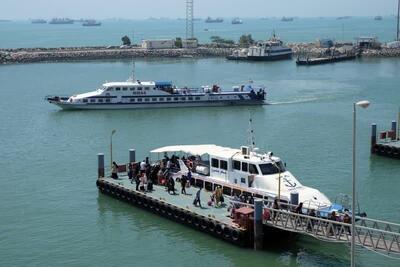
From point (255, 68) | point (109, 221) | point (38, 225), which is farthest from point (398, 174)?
point (255, 68)

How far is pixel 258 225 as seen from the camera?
29344 mm

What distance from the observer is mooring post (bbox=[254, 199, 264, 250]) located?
2894 cm

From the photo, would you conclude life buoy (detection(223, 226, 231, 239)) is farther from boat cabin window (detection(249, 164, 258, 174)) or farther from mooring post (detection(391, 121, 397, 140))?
mooring post (detection(391, 121, 397, 140))

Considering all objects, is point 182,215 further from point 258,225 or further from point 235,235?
point 258,225

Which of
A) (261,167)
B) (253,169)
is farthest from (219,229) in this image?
(261,167)

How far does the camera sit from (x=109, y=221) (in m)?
35.6

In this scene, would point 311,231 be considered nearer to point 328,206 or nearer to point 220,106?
point 328,206

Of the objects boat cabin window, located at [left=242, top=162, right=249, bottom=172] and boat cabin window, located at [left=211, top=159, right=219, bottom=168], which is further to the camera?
boat cabin window, located at [left=211, top=159, right=219, bottom=168]

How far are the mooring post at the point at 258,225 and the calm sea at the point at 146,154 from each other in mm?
420

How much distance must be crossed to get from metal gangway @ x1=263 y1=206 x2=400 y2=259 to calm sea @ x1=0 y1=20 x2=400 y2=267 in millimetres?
1418

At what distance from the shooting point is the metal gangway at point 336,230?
26.2 meters

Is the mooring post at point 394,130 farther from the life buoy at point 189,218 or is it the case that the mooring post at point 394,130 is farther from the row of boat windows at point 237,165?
the life buoy at point 189,218

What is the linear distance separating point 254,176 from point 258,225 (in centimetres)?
433

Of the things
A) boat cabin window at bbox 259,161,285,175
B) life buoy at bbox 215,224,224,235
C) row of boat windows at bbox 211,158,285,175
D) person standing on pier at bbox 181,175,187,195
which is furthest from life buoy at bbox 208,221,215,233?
person standing on pier at bbox 181,175,187,195
